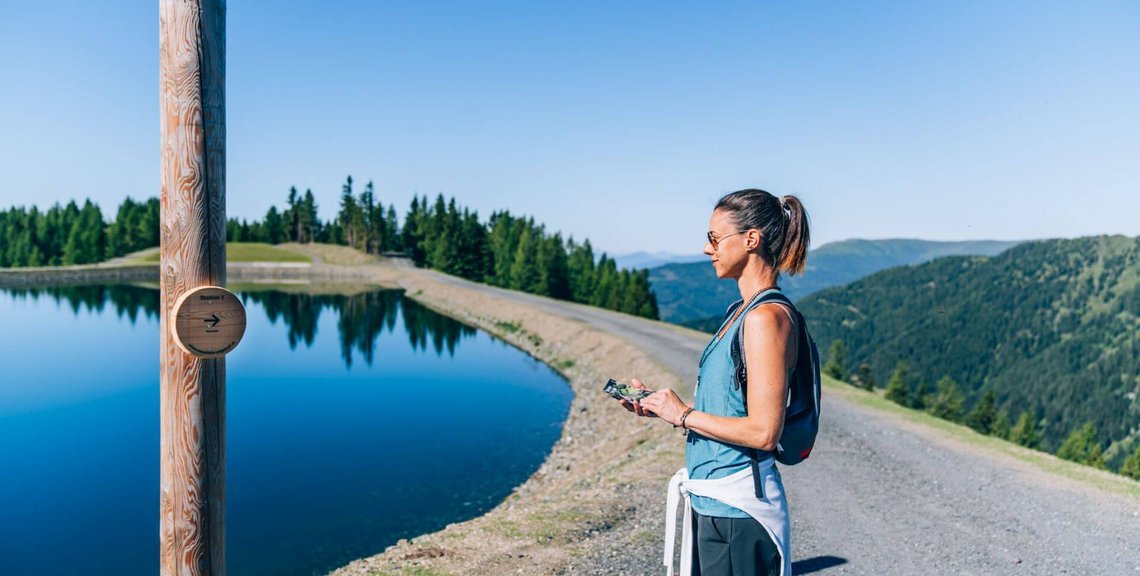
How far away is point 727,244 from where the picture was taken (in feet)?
8.47

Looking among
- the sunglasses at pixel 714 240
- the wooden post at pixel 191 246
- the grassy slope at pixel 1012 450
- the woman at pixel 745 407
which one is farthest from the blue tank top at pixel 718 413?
the grassy slope at pixel 1012 450

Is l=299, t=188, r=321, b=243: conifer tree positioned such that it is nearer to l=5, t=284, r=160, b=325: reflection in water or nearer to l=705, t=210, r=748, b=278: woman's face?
l=5, t=284, r=160, b=325: reflection in water

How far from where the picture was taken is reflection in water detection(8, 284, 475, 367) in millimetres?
37500

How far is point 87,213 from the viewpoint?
91.6 metres

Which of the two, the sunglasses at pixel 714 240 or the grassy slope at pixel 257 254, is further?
the grassy slope at pixel 257 254

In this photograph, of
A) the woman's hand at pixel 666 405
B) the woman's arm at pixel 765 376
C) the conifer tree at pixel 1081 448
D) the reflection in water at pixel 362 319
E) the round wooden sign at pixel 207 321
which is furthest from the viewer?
the conifer tree at pixel 1081 448

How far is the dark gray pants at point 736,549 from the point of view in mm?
2432

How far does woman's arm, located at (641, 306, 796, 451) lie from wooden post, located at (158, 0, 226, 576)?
8.21 ft

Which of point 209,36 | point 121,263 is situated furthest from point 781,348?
point 121,263

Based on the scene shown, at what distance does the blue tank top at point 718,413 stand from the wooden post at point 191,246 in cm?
235

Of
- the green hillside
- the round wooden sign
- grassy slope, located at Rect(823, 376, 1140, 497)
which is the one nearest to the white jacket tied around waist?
the round wooden sign

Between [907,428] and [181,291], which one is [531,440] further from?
[181,291]

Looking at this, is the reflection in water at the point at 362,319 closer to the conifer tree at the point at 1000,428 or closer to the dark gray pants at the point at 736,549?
the dark gray pants at the point at 736,549

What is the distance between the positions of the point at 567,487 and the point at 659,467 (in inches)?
97.3
